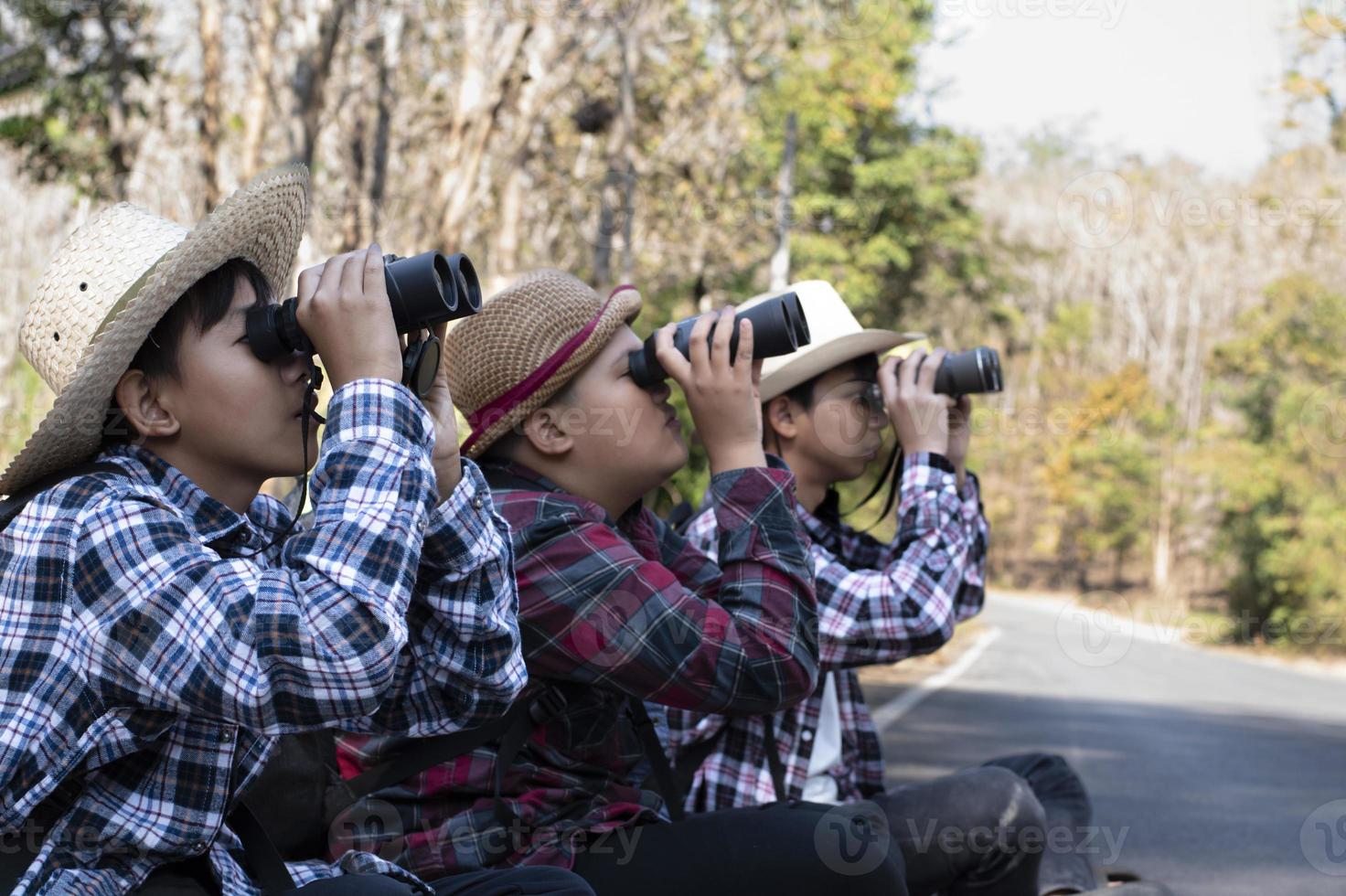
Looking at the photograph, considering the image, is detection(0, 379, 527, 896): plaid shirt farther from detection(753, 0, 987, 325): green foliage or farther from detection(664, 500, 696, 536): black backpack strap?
detection(753, 0, 987, 325): green foliage

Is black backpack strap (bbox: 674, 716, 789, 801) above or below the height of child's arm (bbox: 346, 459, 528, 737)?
below

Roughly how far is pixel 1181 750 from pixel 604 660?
7.91m

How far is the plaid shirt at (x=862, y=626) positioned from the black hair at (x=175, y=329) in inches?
47.2

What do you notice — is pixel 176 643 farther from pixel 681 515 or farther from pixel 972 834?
pixel 681 515

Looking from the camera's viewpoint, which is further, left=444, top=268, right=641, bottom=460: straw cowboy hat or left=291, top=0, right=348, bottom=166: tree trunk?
left=291, top=0, right=348, bottom=166: tree trunk

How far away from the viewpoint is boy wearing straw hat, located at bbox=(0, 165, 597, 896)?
6.02 feet

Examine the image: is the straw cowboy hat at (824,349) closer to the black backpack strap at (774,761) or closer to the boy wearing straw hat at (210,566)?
the black backpack strap at (774,761)

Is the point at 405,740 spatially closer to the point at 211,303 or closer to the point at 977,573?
the point at 211,303

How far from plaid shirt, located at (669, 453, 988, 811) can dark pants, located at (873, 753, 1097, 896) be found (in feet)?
0.72

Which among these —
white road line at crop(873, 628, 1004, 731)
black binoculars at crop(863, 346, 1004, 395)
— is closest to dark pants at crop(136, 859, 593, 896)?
black binoculars at crop(863, 346, 1004, 395)

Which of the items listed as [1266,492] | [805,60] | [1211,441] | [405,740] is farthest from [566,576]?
[1211,441]

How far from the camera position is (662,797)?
2566 mm

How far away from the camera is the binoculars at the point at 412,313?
208cm

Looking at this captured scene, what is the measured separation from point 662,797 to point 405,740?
438 millimetres
